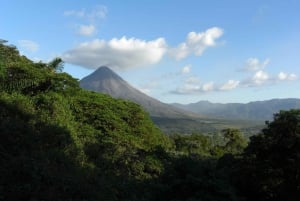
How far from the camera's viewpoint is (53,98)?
20266 millimetres

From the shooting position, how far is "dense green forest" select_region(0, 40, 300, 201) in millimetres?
13820

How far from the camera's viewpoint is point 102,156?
18234 millimetres

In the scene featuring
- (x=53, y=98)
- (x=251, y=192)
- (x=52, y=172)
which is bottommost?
(x=251, y=192)

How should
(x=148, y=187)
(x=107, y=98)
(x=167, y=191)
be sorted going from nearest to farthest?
(x=167, y=191) < (x=148, y=187) < (x=107, y=98)

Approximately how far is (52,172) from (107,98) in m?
10.3

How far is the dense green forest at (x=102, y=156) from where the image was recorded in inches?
544

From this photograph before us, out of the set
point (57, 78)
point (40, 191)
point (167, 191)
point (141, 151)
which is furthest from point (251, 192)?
point (57, 78)

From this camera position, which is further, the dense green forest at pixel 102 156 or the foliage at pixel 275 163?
the foliage at pixel 275 163

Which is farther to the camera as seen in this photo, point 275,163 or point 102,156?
point 102,156

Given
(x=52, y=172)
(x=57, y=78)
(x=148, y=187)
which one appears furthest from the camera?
(x=57, y=78)

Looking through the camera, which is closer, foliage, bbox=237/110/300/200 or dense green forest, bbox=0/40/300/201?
dense green forest, bbox=0/40/300/201

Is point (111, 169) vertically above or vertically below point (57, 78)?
below

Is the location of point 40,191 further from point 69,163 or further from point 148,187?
point 148,187

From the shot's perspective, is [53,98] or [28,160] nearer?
[28,160]
